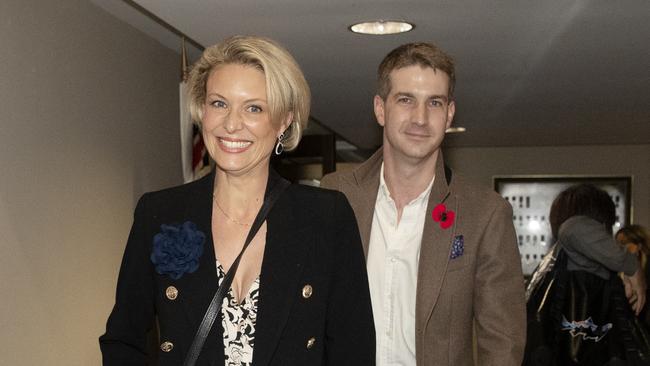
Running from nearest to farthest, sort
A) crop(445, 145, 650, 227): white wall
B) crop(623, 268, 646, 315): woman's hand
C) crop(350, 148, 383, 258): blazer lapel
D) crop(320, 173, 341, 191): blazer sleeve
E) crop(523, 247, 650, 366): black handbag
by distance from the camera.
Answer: crop(350, 148, 383, 258): blazer lapel → crop(320, 173, 341, 191): blazer sleeve → crop(523, 247, 650, 366): black handbag → crop(623, 268, 646, 315): woman's hand → crop(445, 145, 650, 227): white wall

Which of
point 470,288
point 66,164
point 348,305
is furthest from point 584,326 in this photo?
point 348,305

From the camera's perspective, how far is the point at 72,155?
371 centimetres

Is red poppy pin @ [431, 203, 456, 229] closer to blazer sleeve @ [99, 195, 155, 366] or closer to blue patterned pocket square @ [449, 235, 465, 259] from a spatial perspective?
blue patterned pocket square @ [449, 235, 465, 259]

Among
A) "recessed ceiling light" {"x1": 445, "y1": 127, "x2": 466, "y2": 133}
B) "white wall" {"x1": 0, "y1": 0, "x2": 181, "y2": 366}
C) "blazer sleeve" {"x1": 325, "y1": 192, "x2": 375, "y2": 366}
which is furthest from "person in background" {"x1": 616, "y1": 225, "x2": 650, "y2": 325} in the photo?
"blazer sleeve" {"x1": 325, "y1": 192, "x2": 375, "y2": 366}

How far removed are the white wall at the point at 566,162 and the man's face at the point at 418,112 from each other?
7986 millimetres

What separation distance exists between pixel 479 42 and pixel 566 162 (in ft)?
21.5

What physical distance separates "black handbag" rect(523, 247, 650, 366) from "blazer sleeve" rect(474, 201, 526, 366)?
1928mm

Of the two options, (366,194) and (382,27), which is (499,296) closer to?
(366,194)

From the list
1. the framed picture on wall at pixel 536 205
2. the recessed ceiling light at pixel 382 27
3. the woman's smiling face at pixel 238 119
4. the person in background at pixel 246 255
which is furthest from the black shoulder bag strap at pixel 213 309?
the framed picture on wall at pixel 536 205

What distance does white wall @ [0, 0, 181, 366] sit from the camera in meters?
3.15

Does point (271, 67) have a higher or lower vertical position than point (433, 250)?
higher

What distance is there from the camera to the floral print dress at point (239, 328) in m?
1.61

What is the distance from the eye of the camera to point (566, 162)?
10.4 meters

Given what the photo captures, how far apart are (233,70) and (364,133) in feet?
23.9
